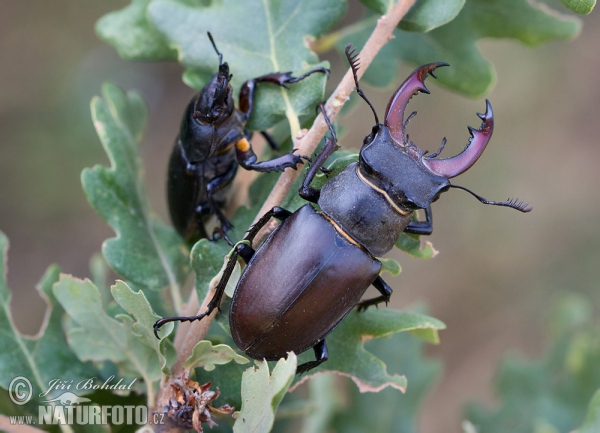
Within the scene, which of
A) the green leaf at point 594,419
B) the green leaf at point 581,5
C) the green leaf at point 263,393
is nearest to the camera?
the green leaf at point 263,393

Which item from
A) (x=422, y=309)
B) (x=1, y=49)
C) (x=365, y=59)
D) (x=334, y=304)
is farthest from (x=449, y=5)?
(x=1, y=49)

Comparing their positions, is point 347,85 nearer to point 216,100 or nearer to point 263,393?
point 216,100

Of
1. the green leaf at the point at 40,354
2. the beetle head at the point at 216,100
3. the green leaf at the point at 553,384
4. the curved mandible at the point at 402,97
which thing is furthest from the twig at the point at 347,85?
the green leaf at the point at 553,384

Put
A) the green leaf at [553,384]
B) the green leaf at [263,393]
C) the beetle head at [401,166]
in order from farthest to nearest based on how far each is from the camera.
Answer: the green leaf at [553,384] → the beetle head at [401,166] → the green leaf at [263,393]

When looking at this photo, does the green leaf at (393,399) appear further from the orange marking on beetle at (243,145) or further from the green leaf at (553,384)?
the orange marking on beetle at (243,145)

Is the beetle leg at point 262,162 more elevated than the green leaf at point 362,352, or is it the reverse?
the beetle leg at point 262,162

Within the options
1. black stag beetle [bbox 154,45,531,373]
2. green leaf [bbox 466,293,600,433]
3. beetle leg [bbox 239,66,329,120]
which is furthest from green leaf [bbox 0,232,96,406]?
green leaf [bbox 466,293,600,433]

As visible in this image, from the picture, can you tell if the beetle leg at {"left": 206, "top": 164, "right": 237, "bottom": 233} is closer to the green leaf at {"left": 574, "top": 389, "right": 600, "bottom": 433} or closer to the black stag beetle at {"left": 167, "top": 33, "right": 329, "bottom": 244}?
the black stag beetle at {"left": 167, "top": 33, "right": 329, "bottom": 244}
